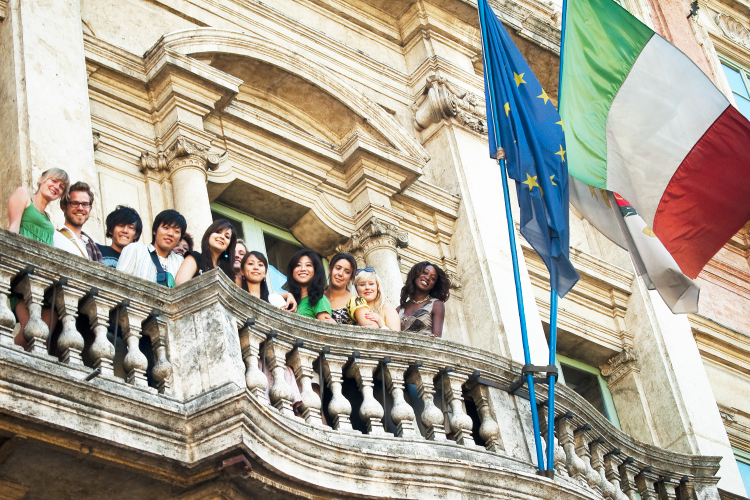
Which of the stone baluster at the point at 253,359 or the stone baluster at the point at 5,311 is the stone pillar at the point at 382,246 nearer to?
the stone baluster at the point at 253,359

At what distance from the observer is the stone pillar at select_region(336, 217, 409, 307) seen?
12023mm

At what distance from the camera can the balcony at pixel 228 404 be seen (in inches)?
267

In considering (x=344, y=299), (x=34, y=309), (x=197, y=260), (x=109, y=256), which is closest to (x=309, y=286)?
(x=344, y=299)

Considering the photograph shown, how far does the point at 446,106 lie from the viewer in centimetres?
1373

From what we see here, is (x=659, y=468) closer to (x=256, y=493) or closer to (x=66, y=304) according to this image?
(x=256, y=493)

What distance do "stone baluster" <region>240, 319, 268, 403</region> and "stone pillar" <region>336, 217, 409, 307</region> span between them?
405 cm

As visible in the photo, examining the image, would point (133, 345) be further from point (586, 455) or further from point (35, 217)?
point (586, 455)

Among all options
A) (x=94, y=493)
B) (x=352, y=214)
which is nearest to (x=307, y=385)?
(x=94, y=493)

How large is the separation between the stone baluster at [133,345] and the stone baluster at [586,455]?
349cm

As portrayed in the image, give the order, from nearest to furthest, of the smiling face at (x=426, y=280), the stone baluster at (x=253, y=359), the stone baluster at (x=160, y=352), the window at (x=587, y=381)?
the stone baluster at (x=160, y=352) → the stone baluster at (x=253, y=359) → the smiling face at (x=426, y=280) → the window at (x=587, y=381)

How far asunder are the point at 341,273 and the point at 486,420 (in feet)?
4.50

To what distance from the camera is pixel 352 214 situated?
1272 centimetres

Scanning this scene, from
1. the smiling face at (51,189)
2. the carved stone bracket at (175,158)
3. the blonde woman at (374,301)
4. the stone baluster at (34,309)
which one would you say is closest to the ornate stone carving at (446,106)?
the carved stone bracket at (175,158)

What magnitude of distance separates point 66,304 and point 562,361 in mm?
7482
